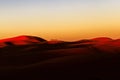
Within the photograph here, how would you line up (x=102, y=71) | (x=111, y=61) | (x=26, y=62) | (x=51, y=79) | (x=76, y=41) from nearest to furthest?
(x=51, y=79)
(x=102, y=71)
(x=111, y=61)
(x=26, y=62)
(x=76, y=41)

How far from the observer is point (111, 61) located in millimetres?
2150

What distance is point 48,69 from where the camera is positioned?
6.62 feet

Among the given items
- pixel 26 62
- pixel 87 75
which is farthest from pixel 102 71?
pixel 26 62

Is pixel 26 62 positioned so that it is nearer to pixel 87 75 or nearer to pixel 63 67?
pixel 63 67

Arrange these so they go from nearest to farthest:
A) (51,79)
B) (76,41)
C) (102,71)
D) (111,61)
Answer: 1. (51,79)
2. (102,71)
3. (111,61)
4. (76,41)

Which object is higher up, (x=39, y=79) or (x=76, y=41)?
(x=76, y=41)

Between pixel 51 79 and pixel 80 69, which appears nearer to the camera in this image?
pixel 51 79

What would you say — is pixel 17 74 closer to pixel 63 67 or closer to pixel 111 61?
pixel 63 67

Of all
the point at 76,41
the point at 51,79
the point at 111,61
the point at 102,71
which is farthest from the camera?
the point at 76,41

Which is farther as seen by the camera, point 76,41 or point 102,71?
point 76,41

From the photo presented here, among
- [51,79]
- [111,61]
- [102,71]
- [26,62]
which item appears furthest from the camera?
[26,62]

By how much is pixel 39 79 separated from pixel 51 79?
67 mm

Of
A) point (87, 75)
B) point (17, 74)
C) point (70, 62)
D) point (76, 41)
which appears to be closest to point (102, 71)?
point (87, 75)

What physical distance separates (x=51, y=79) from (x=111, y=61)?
509 mm
